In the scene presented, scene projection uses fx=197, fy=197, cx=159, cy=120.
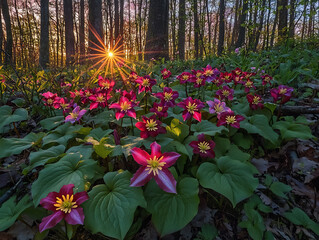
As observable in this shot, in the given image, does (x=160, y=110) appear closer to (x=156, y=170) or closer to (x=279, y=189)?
(x=156, y=170)

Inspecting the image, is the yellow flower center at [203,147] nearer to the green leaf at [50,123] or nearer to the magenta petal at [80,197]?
the magenta petal at [80,197]

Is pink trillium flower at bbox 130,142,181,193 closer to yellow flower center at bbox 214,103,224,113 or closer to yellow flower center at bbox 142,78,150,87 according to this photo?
yellow flower center at bbox 214,103,224,113

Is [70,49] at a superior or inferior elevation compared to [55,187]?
superior

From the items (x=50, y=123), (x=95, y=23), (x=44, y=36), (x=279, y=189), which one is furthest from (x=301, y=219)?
(x=44, y=36)

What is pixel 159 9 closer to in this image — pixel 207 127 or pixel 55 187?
pixel 207 127

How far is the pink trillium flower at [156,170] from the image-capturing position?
1.13 metres

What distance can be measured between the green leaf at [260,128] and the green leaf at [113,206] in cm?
127

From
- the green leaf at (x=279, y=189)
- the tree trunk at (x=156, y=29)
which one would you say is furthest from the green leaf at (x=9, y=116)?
the tree trunk at (x=156, y=29)

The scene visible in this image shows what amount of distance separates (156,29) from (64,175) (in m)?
6.63

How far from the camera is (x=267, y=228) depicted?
1413 mm

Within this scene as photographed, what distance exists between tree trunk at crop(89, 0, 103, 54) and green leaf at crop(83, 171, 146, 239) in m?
6.68

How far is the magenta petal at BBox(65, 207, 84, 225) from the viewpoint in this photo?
1.01 m

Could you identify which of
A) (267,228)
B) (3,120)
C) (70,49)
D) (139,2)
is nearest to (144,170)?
(267,228)

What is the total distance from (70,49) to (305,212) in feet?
38.5
